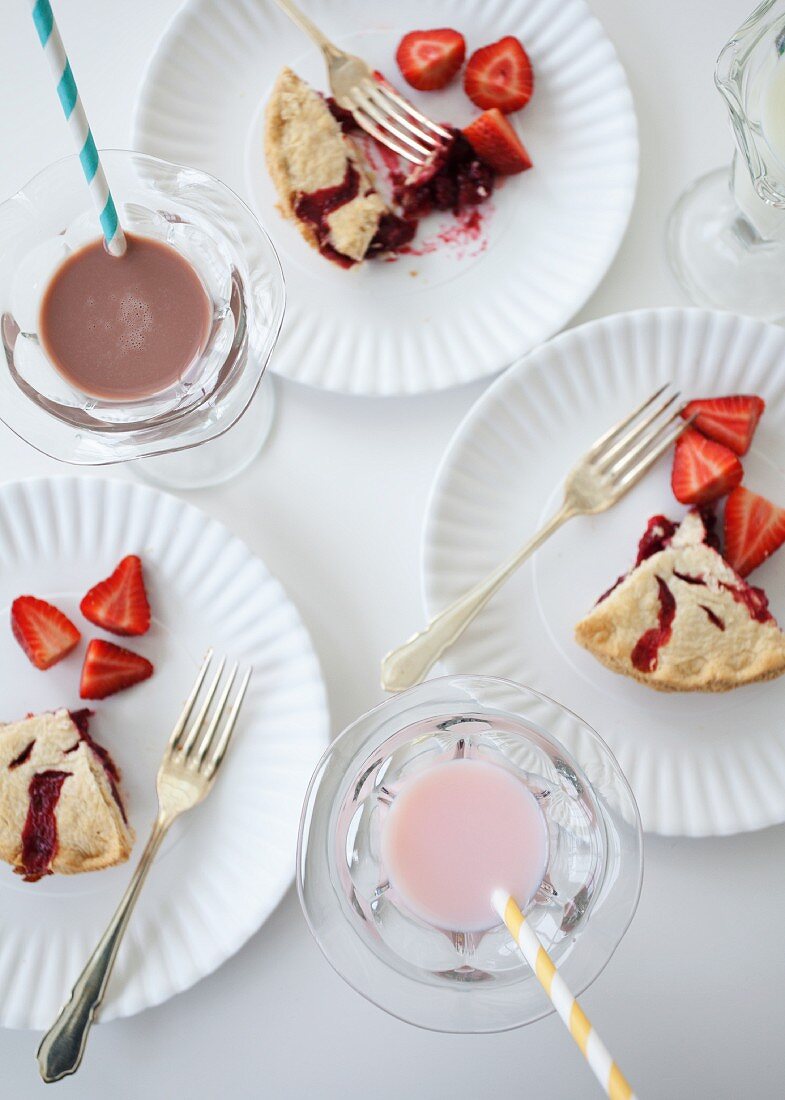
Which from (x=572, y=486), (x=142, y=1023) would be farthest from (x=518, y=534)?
(x=142, y=1023)

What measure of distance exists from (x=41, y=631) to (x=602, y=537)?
963 mm

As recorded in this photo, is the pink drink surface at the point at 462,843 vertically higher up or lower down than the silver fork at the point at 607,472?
lower down

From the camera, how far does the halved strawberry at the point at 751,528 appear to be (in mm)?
1639

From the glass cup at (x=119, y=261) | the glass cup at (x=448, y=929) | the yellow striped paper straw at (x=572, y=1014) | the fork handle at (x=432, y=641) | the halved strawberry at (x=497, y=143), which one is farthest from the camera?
the halved strawberry at (x=497, y=143)

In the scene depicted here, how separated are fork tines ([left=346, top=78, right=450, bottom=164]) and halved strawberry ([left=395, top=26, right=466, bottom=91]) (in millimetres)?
50

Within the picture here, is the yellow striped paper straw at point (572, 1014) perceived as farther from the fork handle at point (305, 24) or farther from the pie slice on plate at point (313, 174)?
the fork handle at point (305, 24)

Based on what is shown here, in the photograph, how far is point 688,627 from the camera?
1616 mm

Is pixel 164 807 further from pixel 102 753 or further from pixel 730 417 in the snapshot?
pixel 730 417

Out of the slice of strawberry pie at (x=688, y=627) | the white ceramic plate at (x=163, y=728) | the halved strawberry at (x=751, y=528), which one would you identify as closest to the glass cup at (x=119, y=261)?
the white ceramic plate at (x=163, y=728)

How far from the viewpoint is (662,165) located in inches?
70.6

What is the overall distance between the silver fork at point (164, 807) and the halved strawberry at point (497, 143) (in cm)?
99

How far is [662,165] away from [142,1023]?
1761 millimetres

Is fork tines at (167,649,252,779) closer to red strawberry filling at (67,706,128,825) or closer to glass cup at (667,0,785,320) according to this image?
red strawberry filling at (67,706,128,825)

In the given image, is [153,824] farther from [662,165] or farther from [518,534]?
[662,165]
